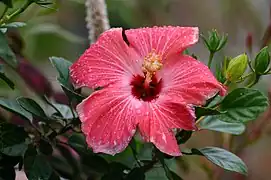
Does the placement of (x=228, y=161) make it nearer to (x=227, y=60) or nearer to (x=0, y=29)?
(x=227, y=60)

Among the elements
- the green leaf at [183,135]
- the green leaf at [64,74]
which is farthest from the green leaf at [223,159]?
the green leaf at [64,74]

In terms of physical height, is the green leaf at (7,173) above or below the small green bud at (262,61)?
below

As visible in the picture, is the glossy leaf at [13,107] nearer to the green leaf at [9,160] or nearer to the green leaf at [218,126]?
the green leaf at [9,160]

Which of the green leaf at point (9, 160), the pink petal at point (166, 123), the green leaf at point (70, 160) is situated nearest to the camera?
the pink petal at point (166, 123)

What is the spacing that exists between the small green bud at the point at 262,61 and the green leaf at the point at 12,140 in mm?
212

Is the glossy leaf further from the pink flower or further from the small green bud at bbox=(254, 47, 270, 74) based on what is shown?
the small green bud at bbox=(254, 47, 270, 74)

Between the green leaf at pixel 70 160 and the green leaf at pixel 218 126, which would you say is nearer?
the green leaf at pixel 218 126

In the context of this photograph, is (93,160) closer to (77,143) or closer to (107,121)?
(77,143)

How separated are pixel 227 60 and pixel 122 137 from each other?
13 cm

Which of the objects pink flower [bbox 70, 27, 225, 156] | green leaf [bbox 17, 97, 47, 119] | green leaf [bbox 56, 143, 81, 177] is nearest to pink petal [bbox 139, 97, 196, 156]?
pink flower [bbox 70, 27, 225, 156]

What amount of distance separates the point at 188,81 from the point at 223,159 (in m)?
0.09

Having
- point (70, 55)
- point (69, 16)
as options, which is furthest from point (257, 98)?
point (69, 16)

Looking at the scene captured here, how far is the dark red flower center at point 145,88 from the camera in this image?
1.44 feet

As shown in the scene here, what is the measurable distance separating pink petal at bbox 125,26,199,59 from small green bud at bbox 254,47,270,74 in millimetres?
56
